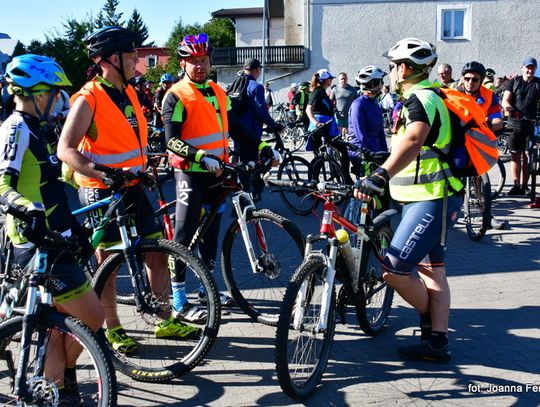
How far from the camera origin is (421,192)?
4.41 m

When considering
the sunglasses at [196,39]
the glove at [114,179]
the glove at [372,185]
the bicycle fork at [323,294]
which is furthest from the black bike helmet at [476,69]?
the glove at [114,179]

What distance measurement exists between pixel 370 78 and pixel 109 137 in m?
4.13

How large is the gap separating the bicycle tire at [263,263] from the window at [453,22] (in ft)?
115

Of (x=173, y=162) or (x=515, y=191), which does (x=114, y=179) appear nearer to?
(x=173, y=162)

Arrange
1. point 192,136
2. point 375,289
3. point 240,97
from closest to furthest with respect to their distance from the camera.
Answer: point 375,289 → point 192,136 → point 240,97

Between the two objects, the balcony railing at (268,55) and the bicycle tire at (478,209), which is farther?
the balcony railing at (268,55)

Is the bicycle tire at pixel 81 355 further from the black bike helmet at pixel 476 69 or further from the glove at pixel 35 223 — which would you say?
the black bike helmet at pixel 476 69

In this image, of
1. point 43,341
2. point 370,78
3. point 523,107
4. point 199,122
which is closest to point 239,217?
point 199,122

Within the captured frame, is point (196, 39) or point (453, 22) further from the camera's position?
point (453, 22)

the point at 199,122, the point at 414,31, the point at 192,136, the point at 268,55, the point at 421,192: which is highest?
the point at 414,31

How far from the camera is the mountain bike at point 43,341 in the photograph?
124 inches

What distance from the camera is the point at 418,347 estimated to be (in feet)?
15.0

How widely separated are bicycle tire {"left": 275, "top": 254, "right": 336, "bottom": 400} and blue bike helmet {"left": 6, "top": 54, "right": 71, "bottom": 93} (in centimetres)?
169

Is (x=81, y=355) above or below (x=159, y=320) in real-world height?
above
